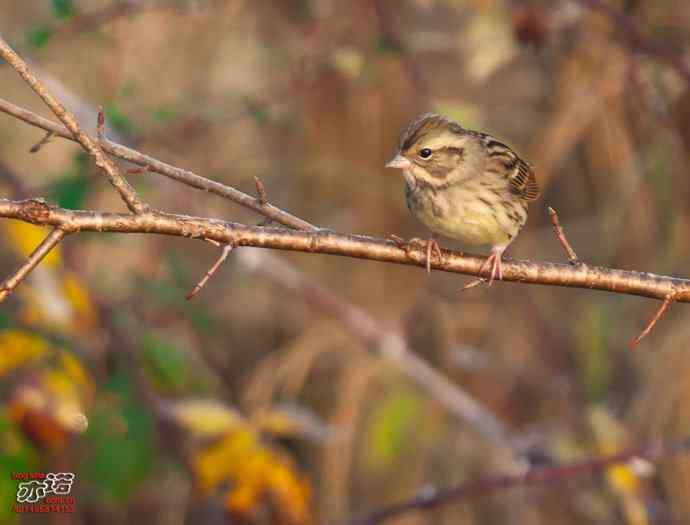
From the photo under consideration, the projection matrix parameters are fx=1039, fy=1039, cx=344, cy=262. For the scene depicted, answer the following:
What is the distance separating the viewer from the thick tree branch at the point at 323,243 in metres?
2.50

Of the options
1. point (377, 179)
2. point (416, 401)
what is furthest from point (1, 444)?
point (377, 179)

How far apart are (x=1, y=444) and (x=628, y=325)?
3821 millimetres

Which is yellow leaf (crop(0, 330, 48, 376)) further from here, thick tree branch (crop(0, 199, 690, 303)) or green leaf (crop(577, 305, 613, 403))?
green leaf (crop(577, 305, 613, 403))

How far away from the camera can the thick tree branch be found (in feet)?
8.20

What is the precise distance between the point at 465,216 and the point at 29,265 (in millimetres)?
1829

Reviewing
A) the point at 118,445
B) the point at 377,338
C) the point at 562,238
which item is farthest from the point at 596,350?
the point at 562,238

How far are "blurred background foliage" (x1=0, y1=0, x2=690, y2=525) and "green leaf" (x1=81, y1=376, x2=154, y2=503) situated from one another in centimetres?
1

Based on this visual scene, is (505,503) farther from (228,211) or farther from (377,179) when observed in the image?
(228,211)

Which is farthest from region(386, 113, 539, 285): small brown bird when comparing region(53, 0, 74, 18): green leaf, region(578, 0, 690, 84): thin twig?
region(53, 0, 74, 18): green leaf

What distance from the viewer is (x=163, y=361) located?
4.70m

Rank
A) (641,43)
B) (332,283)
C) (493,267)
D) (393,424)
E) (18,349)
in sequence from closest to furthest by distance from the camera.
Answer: (493,267) → (18,349) → (641,43) → (393,424) → (332,283)

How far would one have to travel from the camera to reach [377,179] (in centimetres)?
687

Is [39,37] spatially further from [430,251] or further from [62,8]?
[430,251]

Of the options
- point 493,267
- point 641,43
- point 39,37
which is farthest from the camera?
point 641,43
